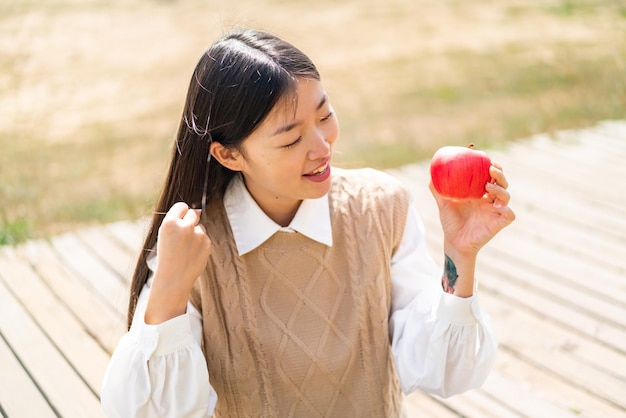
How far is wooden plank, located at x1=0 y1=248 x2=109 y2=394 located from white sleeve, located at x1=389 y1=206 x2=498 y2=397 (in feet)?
3.84

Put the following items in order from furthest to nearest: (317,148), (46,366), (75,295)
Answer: (75,295) → (46,366) → (317,148)

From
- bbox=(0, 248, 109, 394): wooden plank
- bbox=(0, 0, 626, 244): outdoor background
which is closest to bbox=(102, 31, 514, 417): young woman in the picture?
bbox=(0, 248, 109, 394): wooden plank

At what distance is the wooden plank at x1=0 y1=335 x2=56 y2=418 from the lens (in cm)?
246

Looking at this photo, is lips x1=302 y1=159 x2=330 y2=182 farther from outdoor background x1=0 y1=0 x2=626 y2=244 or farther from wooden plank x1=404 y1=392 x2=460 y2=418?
outdoor background x1=0 y1=0 x2=626 y2=244

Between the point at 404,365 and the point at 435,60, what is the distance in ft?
24.5

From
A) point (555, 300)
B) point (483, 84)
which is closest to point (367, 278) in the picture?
point (555, 300)

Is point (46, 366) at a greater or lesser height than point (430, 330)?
lesser

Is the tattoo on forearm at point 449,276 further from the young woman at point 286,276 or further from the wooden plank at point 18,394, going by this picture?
the wooden plank at point 18,394

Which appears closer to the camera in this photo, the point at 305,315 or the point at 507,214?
the point at 507,214

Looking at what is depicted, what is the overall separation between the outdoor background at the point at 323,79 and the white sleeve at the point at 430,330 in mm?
2038

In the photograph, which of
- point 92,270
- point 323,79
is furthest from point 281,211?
point 323,79

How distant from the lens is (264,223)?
1.89 meters

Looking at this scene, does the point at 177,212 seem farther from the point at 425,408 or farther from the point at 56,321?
the point at 56,321

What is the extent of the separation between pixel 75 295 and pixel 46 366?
61 cm
